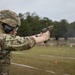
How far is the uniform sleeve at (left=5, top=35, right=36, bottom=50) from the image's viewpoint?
15.1ft

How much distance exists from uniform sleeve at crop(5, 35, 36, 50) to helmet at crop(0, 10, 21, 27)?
0.90ft

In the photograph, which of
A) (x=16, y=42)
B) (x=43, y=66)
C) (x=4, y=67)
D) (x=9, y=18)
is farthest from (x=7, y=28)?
(x=43, y=66)


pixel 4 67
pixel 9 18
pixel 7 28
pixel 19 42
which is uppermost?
pixel 9 18

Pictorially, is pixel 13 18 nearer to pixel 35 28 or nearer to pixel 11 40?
pixel 11 40

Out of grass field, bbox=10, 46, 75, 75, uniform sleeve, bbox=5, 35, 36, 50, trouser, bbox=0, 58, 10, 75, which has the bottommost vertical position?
grass field, bbox=10, 46, 75, 75

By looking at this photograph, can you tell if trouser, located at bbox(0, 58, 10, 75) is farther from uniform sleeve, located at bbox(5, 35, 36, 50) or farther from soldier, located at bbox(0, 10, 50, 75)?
uniform sleeve, located at bbox(5, 35, 36, 50)

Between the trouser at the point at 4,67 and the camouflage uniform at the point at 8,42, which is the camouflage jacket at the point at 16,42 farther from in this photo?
the trouser at the point at 4,67

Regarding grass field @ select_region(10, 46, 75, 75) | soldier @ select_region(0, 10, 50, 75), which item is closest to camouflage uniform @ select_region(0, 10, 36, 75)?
soldier @ select_region(0, 10, 50, 75)

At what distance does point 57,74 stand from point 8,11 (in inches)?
423

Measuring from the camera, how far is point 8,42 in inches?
183

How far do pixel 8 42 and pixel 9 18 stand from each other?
0.42 m

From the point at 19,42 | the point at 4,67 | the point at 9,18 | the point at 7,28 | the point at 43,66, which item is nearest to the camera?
the point at 19,42

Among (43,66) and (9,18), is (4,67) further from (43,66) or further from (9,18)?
(43,66)

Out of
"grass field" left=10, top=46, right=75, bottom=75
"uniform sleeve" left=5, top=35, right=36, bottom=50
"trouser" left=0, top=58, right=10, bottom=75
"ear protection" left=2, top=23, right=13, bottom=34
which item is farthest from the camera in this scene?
"grass field" left=10, top=46, right=75, bottom=75
